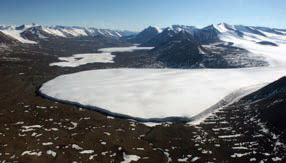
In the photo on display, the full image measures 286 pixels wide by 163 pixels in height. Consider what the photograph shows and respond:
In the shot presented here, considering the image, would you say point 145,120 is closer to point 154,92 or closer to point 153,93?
point 153,93

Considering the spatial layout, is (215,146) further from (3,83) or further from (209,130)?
(3,83)

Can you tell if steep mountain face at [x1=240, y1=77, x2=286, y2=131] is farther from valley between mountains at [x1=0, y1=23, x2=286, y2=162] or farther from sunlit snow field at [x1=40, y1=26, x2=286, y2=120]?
sunlit snow field at [x1=40, y1=26, x2=286, y2=120]

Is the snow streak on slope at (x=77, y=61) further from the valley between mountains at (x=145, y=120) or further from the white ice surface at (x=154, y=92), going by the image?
the white ice surface at (x=154, y=92)

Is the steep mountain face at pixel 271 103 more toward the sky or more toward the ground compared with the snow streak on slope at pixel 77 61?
more toward the ground

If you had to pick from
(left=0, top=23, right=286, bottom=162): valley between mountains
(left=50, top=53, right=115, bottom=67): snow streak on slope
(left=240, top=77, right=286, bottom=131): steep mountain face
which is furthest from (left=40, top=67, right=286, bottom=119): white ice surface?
(left=50, top=53, right=115, bottom=67): snow streak on slope

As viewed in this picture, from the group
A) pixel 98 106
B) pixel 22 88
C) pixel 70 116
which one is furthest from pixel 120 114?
pixel 22 88

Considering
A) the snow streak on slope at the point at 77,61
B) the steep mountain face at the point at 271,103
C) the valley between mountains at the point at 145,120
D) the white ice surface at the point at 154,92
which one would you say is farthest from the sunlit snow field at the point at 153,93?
the snow streak on slope at the point at 77,61
